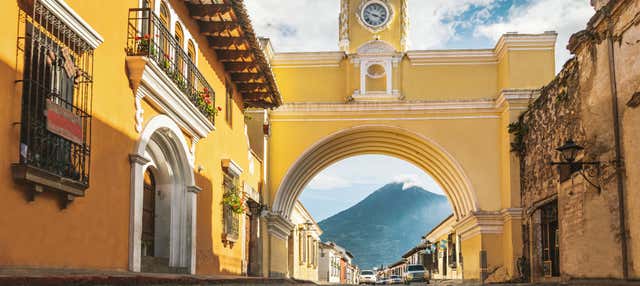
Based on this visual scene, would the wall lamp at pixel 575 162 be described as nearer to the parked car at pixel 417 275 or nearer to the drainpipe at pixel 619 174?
the drainpipe at pixel 619 174

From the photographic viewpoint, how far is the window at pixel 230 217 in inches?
617

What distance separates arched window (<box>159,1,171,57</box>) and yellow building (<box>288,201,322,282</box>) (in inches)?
790

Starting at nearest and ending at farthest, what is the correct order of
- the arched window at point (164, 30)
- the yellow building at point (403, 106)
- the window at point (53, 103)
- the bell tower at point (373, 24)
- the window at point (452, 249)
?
the window at point (53, 103) → the arched window at point (164, 30) → the yellow building at point (403, 106) → the bell tower at point (373, 24) → the window at point (452, 249)

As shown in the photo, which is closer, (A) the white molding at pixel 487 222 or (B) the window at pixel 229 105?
(B) the window at pixel 229 105

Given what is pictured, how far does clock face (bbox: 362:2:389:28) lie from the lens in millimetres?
25683

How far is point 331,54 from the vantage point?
2531 centimetres

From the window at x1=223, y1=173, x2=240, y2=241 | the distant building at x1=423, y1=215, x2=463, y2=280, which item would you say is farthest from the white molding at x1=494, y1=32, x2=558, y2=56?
the window at x1=223, y1=173, x2=240, y2=241

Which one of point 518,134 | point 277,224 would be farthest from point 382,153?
point 518,134

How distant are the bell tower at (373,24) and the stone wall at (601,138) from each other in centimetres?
893

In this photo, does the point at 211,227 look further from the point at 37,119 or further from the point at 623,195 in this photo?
the point at 37,119

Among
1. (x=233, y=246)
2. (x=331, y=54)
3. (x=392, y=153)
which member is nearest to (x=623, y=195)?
(x=233, y=246)

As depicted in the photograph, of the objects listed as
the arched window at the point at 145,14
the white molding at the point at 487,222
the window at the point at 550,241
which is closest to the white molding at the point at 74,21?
the arched window at the point at 145,14

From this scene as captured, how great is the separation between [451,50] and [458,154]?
336 centimetres

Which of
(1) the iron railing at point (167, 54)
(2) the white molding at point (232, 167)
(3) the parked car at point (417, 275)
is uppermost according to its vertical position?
(1) the iron railing at point (167, 54)
